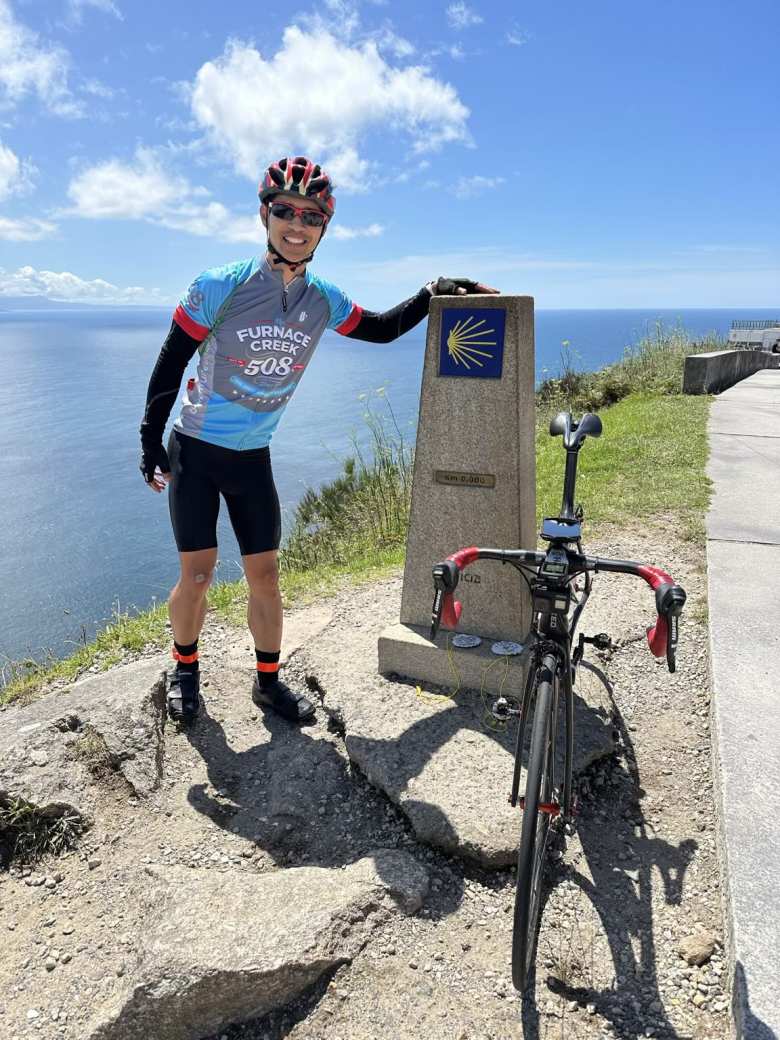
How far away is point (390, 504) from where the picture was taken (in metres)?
8.01

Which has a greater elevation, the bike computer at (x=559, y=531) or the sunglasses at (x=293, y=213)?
the sunglasses at (x=293, y=213)

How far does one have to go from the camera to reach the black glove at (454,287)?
339cm

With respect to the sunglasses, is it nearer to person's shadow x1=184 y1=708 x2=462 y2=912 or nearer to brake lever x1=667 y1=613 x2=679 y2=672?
brake lever x1=667 y1=613 x2=679 y2=672

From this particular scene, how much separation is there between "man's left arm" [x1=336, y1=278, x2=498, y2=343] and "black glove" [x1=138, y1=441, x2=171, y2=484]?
41.7 inches

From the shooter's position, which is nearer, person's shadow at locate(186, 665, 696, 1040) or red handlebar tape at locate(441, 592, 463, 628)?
red handlebar tape at locate(441, 592, 463, 628)

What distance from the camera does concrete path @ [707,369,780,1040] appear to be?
1962mm

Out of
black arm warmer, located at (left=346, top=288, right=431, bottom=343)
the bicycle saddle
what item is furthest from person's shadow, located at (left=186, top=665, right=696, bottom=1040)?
black arm warmer, located at (left=346, top=288, right=431, bottom=343)

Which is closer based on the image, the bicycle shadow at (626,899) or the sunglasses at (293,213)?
the bicycle shadow at (626,899)

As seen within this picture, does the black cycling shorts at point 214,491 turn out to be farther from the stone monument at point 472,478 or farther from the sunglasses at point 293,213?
the sunglasses at point 293,213

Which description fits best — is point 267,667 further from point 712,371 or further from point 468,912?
point 712,371

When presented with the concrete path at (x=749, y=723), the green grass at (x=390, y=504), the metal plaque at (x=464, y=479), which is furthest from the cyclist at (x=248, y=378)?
the concrete path at (x=749, y=723)

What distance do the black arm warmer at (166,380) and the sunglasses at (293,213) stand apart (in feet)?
2.16

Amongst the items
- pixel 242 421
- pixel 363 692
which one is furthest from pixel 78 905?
pixel 242 421

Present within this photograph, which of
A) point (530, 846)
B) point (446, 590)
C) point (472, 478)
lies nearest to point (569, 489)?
point (446, 590)
